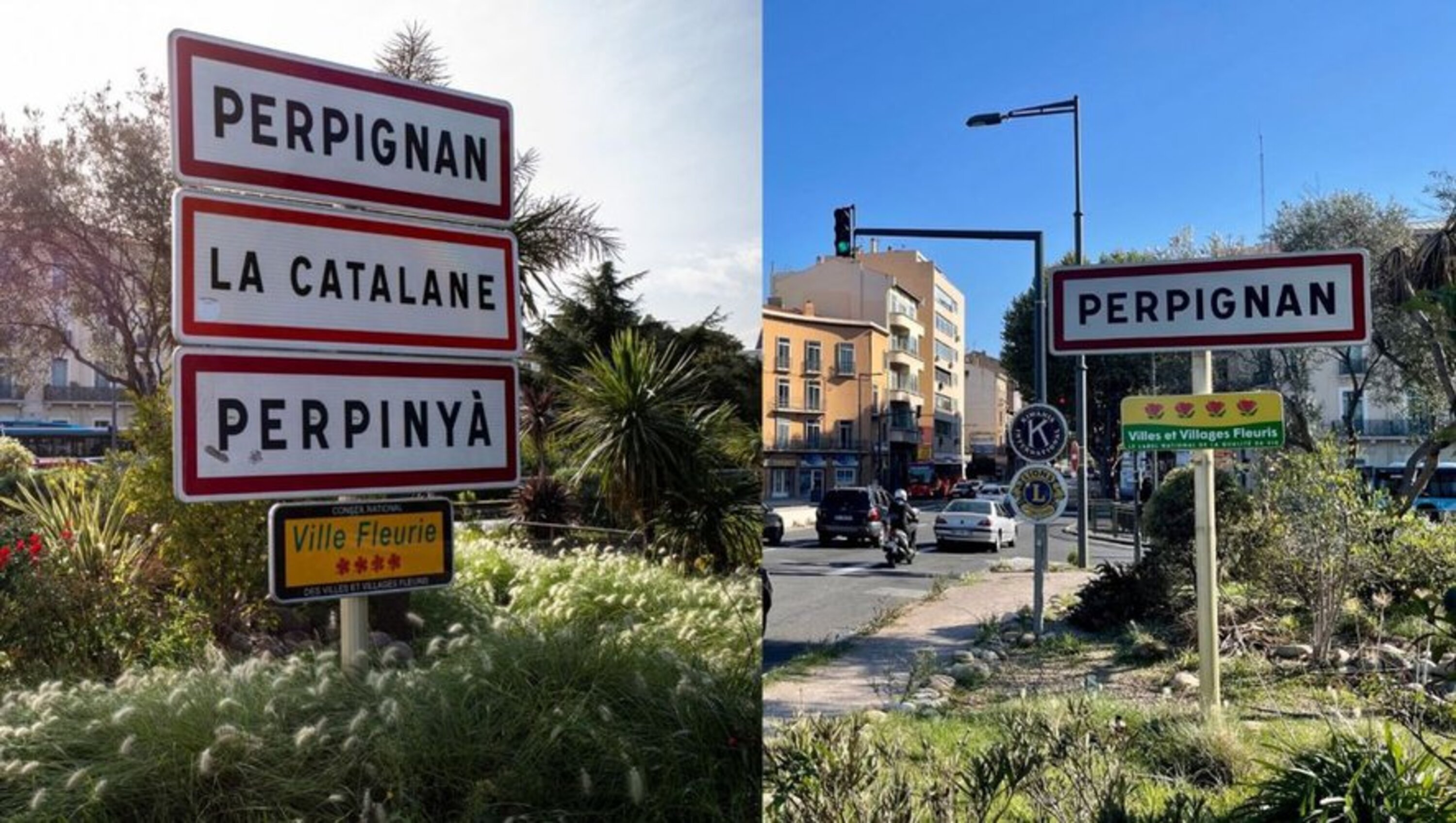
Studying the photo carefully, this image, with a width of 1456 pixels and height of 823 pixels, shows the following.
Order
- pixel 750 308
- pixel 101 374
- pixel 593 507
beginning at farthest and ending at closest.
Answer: pixel 101 374 < pixel 593 507 < pixel 750 308

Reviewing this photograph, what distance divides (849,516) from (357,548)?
4.35 feet

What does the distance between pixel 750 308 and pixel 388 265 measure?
86 centimetres

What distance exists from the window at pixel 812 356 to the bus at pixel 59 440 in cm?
387

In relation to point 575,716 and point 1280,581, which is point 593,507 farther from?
point 1280,581

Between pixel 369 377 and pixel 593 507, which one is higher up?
pixel 369 377

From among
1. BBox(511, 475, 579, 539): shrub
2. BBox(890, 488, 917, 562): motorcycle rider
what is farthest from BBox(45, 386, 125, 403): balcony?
BBox(890, 488, 917, 562): motorcycle rider

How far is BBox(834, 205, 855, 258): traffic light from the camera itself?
2527 mm

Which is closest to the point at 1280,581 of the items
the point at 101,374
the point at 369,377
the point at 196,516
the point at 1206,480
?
the point at 1206,480

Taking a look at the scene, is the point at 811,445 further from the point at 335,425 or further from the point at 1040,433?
the point at 1040,433

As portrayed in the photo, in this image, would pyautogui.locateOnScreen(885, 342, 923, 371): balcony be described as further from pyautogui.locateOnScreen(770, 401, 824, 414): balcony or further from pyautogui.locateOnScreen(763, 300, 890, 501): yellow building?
pyautogui.locateOnScreen(770, 401, 824, 414): balcony

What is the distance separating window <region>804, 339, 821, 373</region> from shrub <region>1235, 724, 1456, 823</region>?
4.63 ft

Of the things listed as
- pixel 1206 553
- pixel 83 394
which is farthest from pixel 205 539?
pixel 1206 553

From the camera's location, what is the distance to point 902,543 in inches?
206

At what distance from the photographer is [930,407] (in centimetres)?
358
